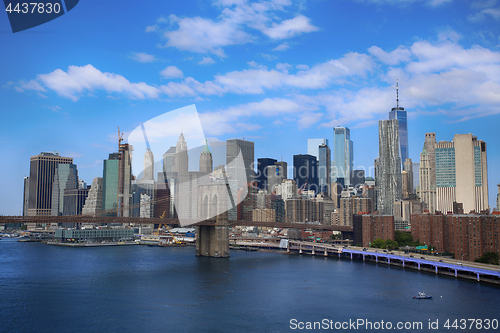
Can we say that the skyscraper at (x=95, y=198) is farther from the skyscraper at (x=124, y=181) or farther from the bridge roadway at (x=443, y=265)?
the bridge roadway at (x=443, y=265)

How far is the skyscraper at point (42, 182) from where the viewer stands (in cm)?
13450

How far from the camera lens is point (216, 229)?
47938 millimetres

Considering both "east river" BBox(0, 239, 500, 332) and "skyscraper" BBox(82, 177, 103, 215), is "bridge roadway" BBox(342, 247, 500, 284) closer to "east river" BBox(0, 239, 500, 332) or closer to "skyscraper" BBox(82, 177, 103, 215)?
"east river" BBox(0, 239, 500, 332)

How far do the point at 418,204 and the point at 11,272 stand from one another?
104 m

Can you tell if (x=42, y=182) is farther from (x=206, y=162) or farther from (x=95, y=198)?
(x=206, y=162)

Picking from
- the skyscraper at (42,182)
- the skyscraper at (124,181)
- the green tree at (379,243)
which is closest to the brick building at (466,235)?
the green tree at (379,243)

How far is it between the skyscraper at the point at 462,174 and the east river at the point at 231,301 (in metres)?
88.1

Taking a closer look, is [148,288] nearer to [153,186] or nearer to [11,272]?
[11,272]

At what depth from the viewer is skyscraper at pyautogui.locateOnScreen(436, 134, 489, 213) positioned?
114125 mm

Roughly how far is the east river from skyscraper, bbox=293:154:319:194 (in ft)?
460

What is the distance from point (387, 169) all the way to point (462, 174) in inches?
1132

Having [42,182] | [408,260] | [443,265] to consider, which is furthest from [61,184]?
[443,265]

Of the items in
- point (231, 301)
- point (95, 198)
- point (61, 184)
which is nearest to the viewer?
point (231, 301)

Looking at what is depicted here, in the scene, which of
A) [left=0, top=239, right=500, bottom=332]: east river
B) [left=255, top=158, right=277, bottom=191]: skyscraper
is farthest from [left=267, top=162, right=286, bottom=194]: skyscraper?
[left=0, top=239, right=500, bottom=332]: east river
